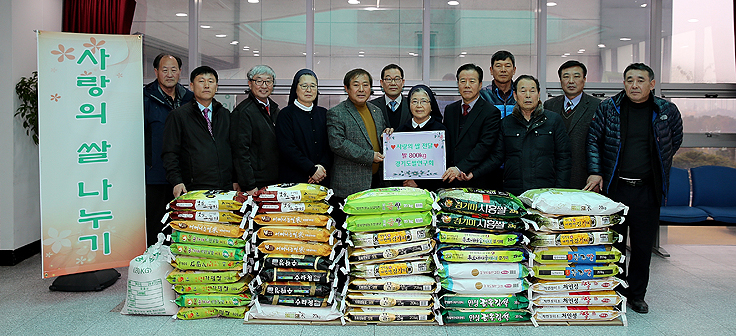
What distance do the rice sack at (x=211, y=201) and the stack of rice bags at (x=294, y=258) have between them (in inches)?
5.0

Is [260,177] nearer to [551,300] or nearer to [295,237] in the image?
[295,237]

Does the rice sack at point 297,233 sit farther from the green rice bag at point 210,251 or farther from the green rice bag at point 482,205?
the green rice bag at point 482,205

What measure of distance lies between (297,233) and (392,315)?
808 mm

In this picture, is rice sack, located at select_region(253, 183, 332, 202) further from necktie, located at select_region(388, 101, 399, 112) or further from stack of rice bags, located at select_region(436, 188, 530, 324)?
necktie, located at select_region(388, 101, 399, 112)

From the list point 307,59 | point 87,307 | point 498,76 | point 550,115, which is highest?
point 307,59

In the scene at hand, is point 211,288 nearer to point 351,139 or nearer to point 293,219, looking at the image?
point 293,219

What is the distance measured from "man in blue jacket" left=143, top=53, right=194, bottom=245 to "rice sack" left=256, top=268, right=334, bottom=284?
1.51m

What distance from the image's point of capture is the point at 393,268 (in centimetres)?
307

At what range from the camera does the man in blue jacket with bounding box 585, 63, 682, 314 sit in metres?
3.36

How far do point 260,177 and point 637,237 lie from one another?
283 cm

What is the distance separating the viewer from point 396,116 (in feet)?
13.6

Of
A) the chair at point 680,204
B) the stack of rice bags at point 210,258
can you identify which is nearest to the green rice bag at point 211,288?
the stack of rice bags at point 210,258

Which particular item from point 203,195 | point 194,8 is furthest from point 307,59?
point 203,195

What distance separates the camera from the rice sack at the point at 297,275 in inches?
122
